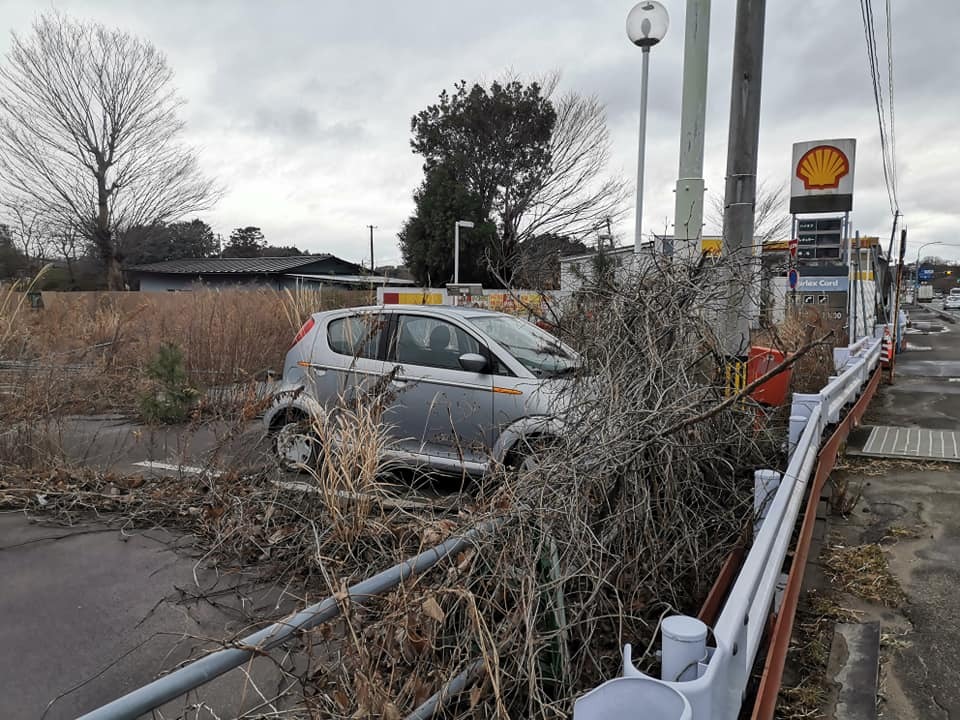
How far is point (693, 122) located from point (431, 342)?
2.87m

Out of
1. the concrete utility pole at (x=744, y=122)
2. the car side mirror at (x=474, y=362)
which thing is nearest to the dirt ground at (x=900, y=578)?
the concrete utility pole at (x=744, y=122)

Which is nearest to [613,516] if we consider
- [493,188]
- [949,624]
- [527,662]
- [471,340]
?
[527,662]

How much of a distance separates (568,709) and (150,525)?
3.91m

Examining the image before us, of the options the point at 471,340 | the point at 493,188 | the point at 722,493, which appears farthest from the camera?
the point at 493,188

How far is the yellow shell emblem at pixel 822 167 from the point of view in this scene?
54.0 feet

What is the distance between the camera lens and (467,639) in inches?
74.9

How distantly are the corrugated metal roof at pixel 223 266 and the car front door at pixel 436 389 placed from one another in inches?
1339

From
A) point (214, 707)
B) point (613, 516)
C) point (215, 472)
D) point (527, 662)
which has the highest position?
point (613, 516)

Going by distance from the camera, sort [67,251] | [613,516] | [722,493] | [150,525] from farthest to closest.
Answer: [67,251]
[150,525]
[722,493]
[613,516]

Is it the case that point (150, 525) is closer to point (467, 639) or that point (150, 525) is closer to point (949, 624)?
point (467, 639)

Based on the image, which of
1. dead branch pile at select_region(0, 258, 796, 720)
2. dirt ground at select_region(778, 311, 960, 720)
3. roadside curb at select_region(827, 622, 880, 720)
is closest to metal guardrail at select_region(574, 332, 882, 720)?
dead branch pile at select_region(0, 258, 796, 720)

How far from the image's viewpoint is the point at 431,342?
563cm

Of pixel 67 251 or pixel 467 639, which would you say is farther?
pixel 67 251

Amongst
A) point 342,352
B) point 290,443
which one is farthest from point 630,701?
point 342,352
